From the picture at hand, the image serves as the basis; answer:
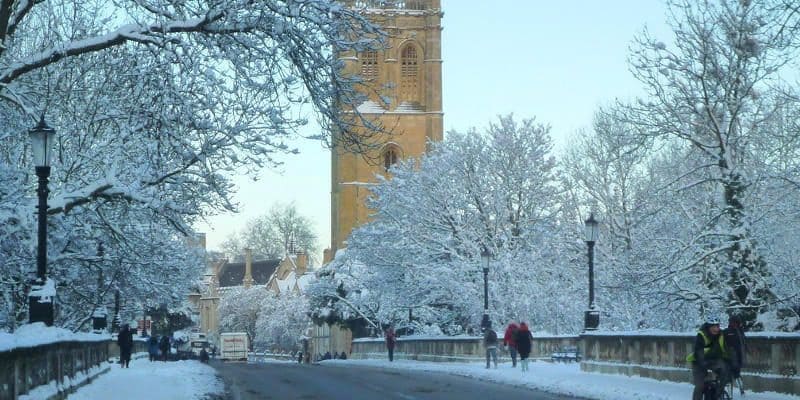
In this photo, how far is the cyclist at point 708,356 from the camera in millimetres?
18109

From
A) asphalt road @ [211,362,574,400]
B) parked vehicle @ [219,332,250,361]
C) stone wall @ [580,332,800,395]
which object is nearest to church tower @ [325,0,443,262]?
parked vehicle @ [219,332,250,361]

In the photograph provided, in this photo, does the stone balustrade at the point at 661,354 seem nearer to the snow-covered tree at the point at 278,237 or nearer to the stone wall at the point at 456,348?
the stone wall at the point at 456,348

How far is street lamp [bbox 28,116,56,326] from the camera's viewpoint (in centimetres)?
2012

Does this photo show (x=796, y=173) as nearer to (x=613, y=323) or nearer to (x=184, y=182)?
(x=184, y=182)

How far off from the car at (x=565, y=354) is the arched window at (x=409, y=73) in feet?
229

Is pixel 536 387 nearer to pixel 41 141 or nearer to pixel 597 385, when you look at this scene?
pixel 597 385

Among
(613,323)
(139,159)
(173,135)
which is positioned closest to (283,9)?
(173,135)

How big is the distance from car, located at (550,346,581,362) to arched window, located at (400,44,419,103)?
69856mm

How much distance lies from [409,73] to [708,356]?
97.6 meters

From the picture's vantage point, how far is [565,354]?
45.6 meters

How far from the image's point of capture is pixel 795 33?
66.0 feet

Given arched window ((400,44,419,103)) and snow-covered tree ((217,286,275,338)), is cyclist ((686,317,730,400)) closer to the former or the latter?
arched window ((400,44,419,103))

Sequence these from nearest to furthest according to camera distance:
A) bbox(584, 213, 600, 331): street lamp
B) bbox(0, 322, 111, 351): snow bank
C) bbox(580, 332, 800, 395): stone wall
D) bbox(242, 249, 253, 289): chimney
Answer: bbox(0, 322, 111, 351): snow bank
bbox(580, 332, 800, 395): stone wall
bbox(584, 213, 600, 331): street lamp
bbox(242, 249, 253, 289): chimney

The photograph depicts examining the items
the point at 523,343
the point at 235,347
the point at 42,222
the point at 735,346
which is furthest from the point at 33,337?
the point at 235,347
